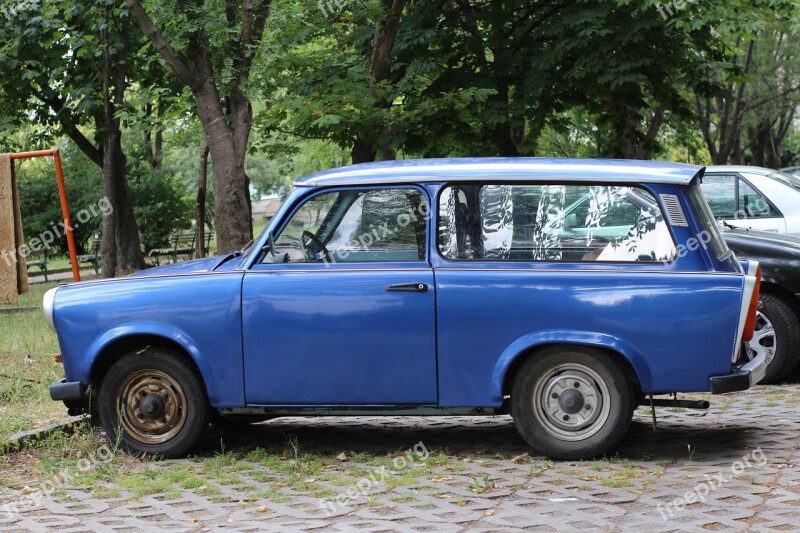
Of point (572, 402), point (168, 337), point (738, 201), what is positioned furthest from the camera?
point (738, 201)

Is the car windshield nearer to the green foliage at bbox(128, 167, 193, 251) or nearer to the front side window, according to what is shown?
the front side window

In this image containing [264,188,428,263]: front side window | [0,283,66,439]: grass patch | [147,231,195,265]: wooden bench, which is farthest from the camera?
[147,231,195,265]: wooden bench

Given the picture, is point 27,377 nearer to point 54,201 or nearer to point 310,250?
point 310,250

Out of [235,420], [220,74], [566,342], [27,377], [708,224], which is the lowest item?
[235,420]

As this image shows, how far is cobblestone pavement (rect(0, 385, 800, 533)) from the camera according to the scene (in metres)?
5.73

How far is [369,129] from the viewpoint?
50.9 feet

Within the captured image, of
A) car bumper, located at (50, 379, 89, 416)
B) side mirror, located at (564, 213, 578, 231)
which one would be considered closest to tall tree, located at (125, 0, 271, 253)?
car bumper, located at (50, 379, 89, 416)

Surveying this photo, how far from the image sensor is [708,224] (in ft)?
23.3

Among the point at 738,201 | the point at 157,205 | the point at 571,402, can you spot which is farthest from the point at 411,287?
the point at 157,205

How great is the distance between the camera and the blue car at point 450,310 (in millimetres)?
6848

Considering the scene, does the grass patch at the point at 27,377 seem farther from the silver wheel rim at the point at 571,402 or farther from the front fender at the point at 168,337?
the silver wheel rim at the point at 571,402

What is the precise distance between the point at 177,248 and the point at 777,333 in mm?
24037

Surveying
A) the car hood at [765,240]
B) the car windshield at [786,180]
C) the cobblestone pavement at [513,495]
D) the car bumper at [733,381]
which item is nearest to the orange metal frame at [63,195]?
the cobblestone pavement at [513,495]

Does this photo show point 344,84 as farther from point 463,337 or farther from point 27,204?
point 27,204
